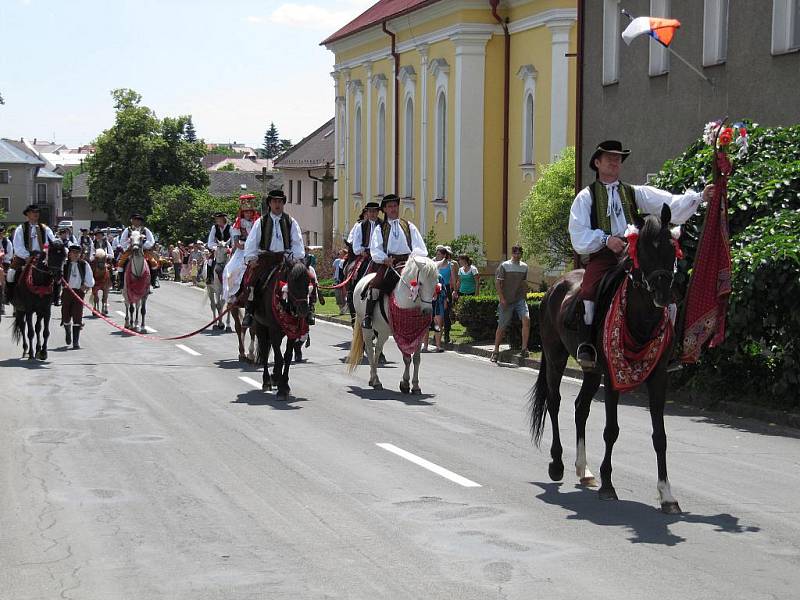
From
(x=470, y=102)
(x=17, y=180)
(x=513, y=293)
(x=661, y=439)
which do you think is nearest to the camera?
(x=661, y=439)

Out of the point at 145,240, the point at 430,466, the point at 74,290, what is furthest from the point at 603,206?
the point at 145,240

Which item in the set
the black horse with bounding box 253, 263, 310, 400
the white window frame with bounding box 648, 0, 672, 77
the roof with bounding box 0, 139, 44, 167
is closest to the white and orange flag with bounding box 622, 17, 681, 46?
the white window frame with bounding box 648, 0, 672, 77

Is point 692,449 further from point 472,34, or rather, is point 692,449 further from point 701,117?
point 472,34

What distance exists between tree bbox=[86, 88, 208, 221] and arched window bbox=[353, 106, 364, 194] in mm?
48207

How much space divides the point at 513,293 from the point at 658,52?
694cm

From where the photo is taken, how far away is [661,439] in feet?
31.3

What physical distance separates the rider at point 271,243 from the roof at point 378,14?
1207 inches

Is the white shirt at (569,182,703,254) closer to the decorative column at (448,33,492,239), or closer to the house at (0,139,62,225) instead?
the decorative column at (448,33,492,239)

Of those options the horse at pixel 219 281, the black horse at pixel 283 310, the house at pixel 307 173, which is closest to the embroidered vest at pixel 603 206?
the black horse at pixel 283 310

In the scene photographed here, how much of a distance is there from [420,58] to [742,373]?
35069mm

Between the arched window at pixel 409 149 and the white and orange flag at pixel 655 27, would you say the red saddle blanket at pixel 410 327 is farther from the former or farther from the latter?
the arched window at pixel 409 149

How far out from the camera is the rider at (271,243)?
1722 centimetres

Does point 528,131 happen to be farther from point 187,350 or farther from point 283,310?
point 283,310

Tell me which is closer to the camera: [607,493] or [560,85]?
[607,493]
